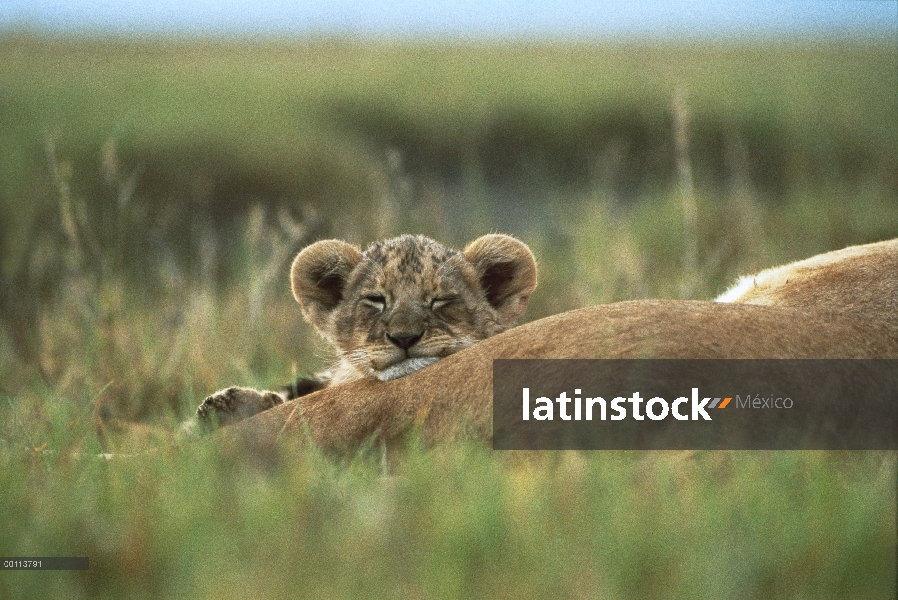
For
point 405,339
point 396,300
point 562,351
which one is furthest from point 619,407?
→ point 396,300

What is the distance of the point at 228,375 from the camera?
5438 millimetres

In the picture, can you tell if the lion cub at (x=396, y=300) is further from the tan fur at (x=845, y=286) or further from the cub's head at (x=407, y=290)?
the tan fur at (x=845, y=286)

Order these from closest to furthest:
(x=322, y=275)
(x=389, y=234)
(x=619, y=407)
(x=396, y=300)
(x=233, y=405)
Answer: (x=619, y=407) → (x=233, y=405) → (x=396, y=300) → (x=322, y=275) → (x=389, y=234)

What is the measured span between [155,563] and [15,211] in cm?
676

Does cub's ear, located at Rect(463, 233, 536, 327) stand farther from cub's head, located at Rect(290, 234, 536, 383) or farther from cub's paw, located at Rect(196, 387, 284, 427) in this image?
cub's paw, located at Rect(196, 387, 284, 427)

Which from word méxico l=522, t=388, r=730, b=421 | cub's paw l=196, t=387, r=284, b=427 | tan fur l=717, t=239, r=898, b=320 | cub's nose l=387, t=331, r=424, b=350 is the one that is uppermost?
tan fur l=717, t=239, r=898, b=320

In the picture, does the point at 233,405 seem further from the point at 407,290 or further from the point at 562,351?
the point at 562,351

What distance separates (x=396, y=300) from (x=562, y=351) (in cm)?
123

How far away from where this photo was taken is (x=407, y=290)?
3.88 metres

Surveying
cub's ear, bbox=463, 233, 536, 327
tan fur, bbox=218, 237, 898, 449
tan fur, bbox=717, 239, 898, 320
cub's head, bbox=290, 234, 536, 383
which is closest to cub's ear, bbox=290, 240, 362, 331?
cub's head, bbox=290, 234, 536, 383

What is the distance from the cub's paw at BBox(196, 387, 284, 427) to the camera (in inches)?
138

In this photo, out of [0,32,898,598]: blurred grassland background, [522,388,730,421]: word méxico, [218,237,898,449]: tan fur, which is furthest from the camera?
[218,237,898,449]: tan fur

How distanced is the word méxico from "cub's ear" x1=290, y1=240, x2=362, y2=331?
162 centimetres

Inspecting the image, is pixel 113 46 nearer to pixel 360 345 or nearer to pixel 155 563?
pixel 360 345
